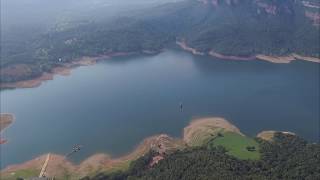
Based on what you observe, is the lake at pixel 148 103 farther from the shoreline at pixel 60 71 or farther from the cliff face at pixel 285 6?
the cliff face at pixel 285 6

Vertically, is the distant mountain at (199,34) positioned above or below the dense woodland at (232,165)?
above

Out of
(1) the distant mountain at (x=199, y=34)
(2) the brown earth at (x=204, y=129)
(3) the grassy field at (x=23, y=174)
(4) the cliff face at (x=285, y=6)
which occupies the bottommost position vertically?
(3) the grassy field at (x=23, y=174)

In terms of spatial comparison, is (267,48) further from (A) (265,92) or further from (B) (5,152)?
(B) (5,152)

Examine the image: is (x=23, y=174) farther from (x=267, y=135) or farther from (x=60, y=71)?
(x=60, y=71)

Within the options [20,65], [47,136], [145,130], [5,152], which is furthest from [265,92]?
[20,65]

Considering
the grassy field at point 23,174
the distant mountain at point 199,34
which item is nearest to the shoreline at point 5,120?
the grassy field at point 23,174

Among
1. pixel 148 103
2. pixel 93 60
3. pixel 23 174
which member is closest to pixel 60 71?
pixel 93 60
